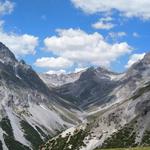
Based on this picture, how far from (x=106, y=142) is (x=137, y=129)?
15118mm

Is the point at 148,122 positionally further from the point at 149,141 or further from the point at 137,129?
the point at 149,141

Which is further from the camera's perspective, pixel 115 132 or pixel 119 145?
pixel 115 132

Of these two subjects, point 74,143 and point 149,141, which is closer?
point 149,141

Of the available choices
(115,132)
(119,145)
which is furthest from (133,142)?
(115,132)

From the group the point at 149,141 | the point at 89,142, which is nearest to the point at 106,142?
the point at 89,142

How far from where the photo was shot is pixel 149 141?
17400cm

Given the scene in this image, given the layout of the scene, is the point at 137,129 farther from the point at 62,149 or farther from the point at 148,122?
the point at 62,149

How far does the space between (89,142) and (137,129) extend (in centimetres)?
2259

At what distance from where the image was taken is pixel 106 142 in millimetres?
192000

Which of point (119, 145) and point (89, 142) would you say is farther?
point (89, 142)

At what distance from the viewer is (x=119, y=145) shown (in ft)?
603

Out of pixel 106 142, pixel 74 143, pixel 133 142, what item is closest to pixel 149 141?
pixel 133 142

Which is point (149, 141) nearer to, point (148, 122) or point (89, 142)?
point (148, 122)

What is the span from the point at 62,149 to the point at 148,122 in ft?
134
